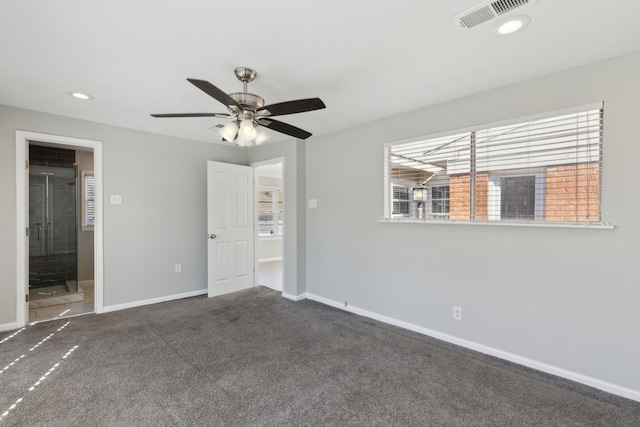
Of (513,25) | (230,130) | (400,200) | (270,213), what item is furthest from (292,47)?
(270,213)

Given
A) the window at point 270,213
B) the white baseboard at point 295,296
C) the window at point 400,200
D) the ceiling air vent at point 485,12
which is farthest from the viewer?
the window at point 270,213

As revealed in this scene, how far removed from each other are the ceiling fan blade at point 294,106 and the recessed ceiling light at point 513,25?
3.81 ft

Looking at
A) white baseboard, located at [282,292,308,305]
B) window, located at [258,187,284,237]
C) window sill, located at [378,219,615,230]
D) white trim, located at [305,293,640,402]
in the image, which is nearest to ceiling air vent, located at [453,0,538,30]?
window sill, located at [378,219,615,230]

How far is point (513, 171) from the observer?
2.58 metres

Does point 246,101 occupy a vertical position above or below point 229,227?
above

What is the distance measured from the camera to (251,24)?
1749 millimetres

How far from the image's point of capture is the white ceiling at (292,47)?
163 cm

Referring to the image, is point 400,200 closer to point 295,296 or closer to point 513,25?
point 513,25

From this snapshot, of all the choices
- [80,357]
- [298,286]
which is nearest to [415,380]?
[298,286]

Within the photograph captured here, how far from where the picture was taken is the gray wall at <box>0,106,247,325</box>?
3.16 metres

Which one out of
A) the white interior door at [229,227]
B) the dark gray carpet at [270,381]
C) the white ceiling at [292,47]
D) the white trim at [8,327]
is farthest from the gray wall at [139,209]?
the dark gray carpet at [270,381]

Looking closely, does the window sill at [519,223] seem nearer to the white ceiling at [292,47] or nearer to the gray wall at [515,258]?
the gray wall at [515,258]

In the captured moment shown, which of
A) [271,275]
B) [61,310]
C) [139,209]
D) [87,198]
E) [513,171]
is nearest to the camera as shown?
[513,171]

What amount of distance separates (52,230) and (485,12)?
247 inches
